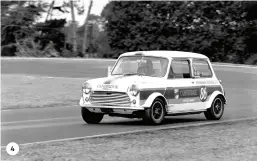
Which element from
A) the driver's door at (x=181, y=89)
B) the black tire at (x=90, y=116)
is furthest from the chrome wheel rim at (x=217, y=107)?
the black tire at (x=90, y=116)

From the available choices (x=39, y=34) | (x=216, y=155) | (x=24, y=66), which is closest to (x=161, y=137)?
(x=216, y=155)

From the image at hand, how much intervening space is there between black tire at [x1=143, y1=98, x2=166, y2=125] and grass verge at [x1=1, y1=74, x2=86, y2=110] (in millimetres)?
6350

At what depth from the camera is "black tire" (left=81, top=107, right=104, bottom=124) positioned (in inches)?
586

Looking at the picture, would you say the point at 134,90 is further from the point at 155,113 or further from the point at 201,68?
the point at 201,68

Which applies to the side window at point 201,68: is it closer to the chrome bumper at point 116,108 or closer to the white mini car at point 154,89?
the white mini car at point 154,89

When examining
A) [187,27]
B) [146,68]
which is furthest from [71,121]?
[187,27]

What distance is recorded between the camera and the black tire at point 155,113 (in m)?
14.1

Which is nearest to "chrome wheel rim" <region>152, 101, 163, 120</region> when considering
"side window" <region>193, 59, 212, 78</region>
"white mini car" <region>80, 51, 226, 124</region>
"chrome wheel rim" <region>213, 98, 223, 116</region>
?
"white mini car" <region>80, 51, 226, 124</region>

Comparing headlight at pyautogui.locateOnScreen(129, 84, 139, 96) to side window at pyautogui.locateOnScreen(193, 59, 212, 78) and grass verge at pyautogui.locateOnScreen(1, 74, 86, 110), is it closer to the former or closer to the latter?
side window at pyautogui.locateOnScreen(193, 59, 212, 78)

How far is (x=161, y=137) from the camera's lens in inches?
471

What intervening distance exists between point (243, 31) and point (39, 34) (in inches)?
723

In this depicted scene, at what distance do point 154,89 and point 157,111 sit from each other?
0.47 m

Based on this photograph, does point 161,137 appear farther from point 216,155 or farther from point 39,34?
point 39,34

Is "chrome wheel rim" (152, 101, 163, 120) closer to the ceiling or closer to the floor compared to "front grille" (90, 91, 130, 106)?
closer to the floor
